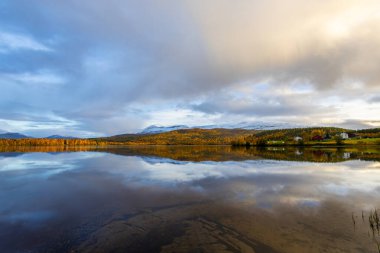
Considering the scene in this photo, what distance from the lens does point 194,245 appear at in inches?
364

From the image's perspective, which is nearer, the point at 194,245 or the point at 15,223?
the point at 194,245

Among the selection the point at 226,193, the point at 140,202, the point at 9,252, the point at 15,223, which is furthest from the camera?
the point at 226,193

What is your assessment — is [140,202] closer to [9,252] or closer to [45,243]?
[45,243]

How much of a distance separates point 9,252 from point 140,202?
26.2 ft

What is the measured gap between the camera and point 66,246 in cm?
904

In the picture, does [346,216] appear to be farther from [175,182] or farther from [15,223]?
[15,223]

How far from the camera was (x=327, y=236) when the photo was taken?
33.4 ft

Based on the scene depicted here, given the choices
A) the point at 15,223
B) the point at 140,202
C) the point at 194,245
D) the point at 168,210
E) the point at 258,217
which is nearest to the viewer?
the point at 194,245

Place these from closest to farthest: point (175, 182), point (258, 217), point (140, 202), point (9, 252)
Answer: point (9, 252), point (258, 217), point (140, 202), point (175, 182)

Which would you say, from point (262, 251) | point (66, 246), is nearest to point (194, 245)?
point (262, 251)

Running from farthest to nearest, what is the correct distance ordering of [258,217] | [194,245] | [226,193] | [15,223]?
[226,193] → [258,217] → [15,223] → [194,245]

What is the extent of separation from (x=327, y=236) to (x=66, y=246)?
423 inches

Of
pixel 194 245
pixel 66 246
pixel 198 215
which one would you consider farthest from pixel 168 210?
pixel 66 246

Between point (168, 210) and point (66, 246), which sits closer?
point (66, 246)
